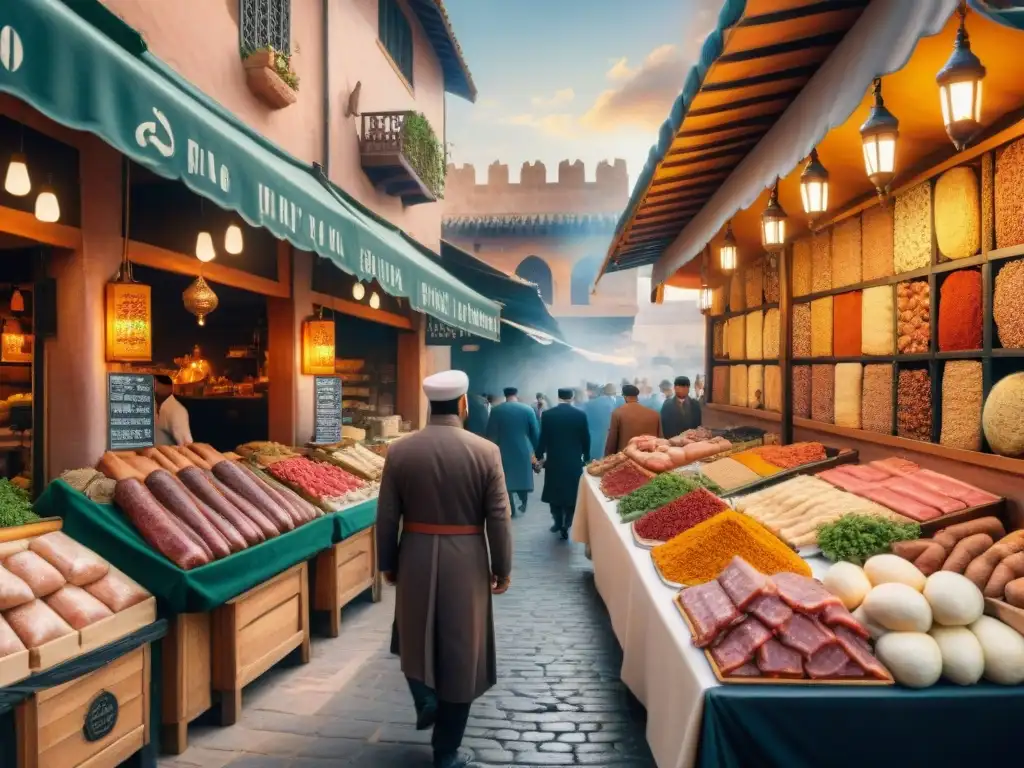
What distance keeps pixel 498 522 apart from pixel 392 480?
0.64 m

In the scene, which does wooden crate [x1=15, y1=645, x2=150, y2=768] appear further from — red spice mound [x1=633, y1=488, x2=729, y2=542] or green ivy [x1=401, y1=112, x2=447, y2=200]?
green ivy [x1=401, y1=112, x2=447, y2=200]

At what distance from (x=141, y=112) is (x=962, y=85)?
11.9 ft

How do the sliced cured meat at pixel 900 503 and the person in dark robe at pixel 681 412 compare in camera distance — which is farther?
the person in dark robe at pixel 681 412

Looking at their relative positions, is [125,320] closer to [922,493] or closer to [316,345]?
[316,345]

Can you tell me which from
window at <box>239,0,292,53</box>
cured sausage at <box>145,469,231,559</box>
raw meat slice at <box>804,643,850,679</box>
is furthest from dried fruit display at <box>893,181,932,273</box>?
window at <box>239,0,292,53</box>

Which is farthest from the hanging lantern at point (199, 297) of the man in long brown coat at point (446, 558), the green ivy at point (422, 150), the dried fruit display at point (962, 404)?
the dried fruit display at point (962, 404)

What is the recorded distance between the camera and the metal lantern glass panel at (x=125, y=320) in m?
5.05

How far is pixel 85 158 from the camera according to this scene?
4.91 metres

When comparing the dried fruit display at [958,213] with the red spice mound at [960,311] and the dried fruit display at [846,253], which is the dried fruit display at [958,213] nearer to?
the red spice mound at [960,311]

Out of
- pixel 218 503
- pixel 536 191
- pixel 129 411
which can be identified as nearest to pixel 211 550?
pixel 218 503

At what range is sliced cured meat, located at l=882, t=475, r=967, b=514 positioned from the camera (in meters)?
4.14

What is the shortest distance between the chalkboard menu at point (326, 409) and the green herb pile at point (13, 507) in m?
4.35

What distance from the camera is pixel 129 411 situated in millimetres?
5281

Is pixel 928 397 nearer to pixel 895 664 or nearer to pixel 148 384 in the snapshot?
pixel 895 664
